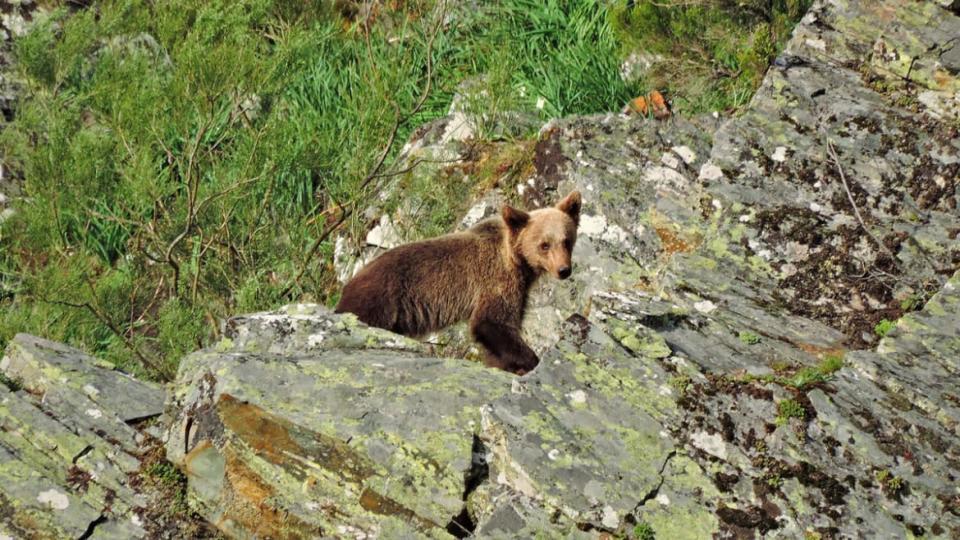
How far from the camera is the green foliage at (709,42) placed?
10.0 m

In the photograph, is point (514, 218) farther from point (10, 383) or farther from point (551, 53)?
point (551, 53)

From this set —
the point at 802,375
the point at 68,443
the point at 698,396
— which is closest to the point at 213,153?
the point at 68,443

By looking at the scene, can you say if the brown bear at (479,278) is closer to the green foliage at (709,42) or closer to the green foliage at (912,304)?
the green foliage at (912,304)

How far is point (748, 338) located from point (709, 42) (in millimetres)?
4977

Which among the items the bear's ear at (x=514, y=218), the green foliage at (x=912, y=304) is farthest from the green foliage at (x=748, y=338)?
the bear's ear at (x=514, y=218)

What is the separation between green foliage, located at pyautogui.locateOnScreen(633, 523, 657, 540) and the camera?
4855 mm

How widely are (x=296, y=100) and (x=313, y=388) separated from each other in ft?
23.0

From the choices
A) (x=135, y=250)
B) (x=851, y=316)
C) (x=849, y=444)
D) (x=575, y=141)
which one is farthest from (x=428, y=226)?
(x=849, y=444)

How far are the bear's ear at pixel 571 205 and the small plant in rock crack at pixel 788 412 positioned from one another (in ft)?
10.4

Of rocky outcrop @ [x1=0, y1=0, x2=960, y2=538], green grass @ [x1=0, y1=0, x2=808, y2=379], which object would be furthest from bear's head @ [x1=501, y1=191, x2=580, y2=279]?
green grass @ [x1=0, y1=0, x2=808, y2=379]

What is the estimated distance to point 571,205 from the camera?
8.30 meters

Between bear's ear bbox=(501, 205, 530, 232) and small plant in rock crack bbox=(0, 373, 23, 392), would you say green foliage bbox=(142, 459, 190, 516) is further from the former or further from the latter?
bear's ear bbox=(501, 205, 530, 232)

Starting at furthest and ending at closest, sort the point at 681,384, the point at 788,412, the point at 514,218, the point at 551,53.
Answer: the point at 551,53 < the point at 514,218 < the point at 681,384 < the point at 788,412

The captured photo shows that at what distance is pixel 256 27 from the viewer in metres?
12.8
